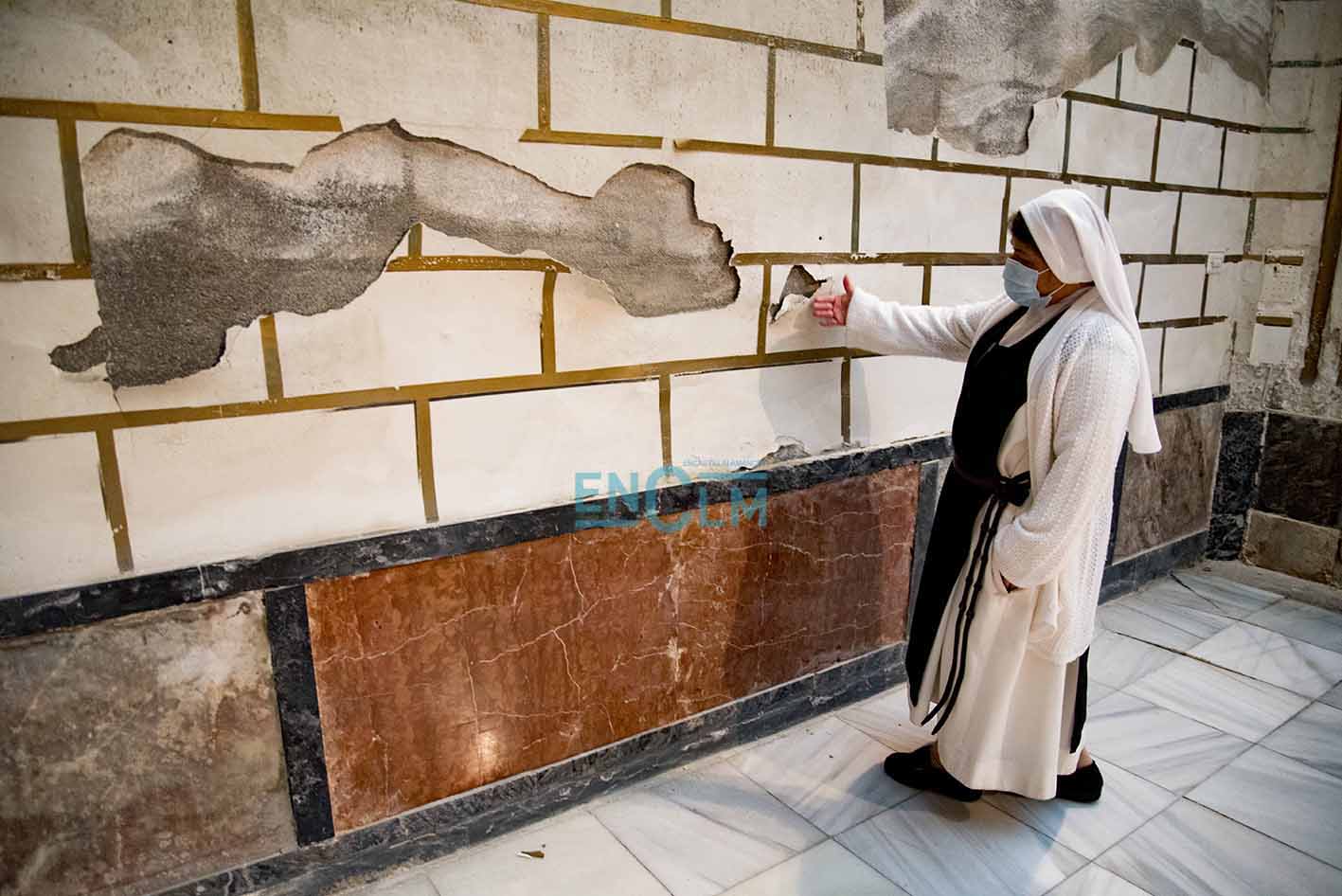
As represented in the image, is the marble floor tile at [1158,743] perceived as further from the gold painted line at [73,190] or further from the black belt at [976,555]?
the gold painted line at [73,190]

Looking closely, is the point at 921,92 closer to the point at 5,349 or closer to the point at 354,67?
the point at 354,67

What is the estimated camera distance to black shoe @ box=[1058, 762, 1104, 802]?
2.39m

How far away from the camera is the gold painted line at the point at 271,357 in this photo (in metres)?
1.73

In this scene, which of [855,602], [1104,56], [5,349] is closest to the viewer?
[5,349]

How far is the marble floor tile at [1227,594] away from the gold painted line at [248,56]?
4.10m

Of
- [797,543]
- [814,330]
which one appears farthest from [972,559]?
[814,330]

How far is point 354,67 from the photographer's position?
171 cm

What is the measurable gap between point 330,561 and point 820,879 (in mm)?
1457

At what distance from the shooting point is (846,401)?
2.65 m

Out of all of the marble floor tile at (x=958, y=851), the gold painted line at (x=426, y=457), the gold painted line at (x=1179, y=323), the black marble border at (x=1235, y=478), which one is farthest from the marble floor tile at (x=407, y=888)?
the black marble border at (x=1235, y=478)

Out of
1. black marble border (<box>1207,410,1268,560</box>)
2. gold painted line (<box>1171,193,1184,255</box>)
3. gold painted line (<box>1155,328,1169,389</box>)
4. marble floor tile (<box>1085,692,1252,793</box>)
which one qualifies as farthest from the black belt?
black marble border (<box>1207,410,1268,560</box>)

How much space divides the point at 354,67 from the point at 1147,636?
139 inches

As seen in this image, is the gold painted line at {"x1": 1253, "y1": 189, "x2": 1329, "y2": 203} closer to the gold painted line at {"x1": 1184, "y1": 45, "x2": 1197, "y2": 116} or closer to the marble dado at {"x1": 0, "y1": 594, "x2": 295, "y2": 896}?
the gold painted line at {"x1": 1184, "y1": 45, "x2": 1197, "y2": 116}

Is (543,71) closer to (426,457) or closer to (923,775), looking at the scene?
(426,457)
